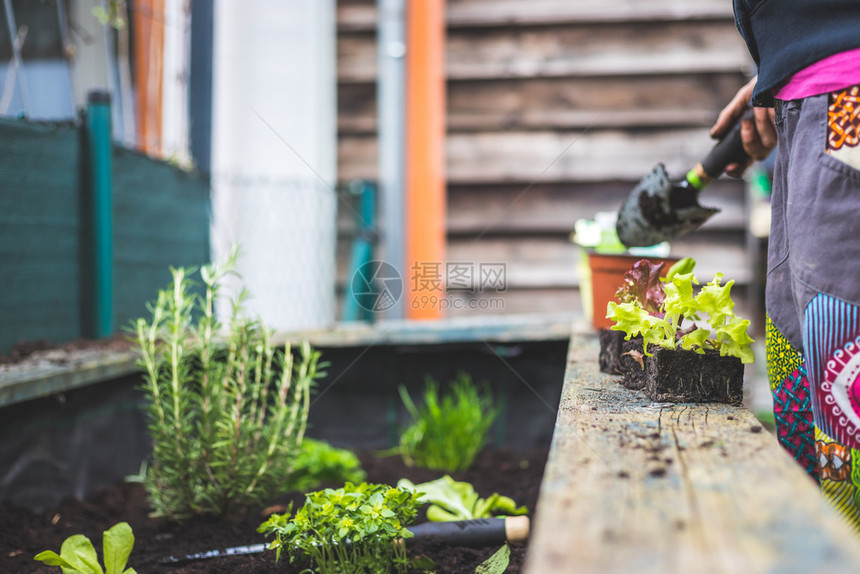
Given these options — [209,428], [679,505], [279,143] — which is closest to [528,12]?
[279,143]

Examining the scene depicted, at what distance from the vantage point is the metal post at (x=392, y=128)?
325 centimetres

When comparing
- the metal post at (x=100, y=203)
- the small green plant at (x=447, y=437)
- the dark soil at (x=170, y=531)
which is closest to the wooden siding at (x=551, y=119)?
the small green plant at (x=447, y=437)

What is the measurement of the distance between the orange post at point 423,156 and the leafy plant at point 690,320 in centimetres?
220

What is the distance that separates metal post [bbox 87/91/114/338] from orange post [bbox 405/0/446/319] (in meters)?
1.49

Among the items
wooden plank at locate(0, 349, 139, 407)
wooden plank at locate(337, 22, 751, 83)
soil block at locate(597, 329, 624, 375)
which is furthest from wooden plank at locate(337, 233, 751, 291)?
soil block at locate(597, 329, 624, 375)

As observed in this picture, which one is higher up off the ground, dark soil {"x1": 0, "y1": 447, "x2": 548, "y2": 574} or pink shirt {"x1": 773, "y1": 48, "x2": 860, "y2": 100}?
pink shirt {"x1": 773, "y1": 48, "x2": 860, "y2": 100}

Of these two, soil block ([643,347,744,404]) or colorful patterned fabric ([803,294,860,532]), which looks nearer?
colorful patterned fabric ([803,294,860,532])

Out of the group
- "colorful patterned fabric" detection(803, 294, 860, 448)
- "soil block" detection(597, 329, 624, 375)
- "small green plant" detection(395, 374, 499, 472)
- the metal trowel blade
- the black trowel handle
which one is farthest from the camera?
"small green plant" detection(395, 374, 499, 472)

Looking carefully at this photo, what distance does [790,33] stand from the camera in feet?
3.53

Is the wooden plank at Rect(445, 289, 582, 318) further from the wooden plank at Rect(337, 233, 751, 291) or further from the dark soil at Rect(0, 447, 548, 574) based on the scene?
the dark soil at Rect(0, 447, 548, 574)

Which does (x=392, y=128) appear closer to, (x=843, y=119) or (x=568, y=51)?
(x=568, y=51)

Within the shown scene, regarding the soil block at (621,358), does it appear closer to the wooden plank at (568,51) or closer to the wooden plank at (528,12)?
the wooden plank at (568,51)

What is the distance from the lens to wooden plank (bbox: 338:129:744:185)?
365 centimetres

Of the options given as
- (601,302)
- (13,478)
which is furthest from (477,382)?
(13,478)
